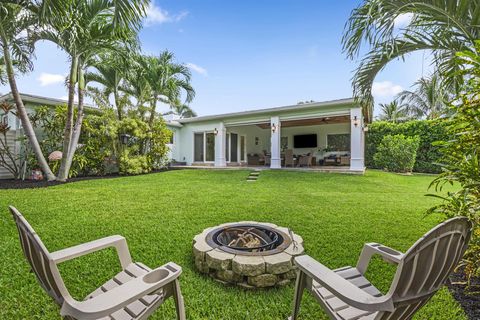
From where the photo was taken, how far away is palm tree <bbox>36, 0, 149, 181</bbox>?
5551mm

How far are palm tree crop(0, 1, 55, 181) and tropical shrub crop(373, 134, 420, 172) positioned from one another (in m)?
15.0

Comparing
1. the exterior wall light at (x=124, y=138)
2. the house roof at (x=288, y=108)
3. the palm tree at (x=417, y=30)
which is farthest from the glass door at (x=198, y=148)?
the palm tree at (x=417, y=30)

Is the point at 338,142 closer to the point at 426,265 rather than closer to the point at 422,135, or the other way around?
the point at 422,135

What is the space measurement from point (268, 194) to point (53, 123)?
8.72 m

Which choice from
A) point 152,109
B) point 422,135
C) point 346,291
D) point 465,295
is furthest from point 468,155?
point 422,135

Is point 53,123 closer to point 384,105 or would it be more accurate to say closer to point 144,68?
point 144,68

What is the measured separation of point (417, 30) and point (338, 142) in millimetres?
12915

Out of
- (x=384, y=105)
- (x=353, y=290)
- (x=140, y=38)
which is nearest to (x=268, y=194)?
(x=353, y=290)

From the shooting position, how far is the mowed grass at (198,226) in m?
2.29

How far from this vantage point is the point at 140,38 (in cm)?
803

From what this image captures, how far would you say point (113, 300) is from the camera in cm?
128

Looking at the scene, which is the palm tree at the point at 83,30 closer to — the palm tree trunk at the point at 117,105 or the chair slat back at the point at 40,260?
the palm tree trunk at the point at 117,105

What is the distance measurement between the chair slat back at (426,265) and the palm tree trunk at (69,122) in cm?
964

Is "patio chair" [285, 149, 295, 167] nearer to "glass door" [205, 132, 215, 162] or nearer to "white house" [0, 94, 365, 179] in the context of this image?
"white house" [0, 94, 365, 179]
